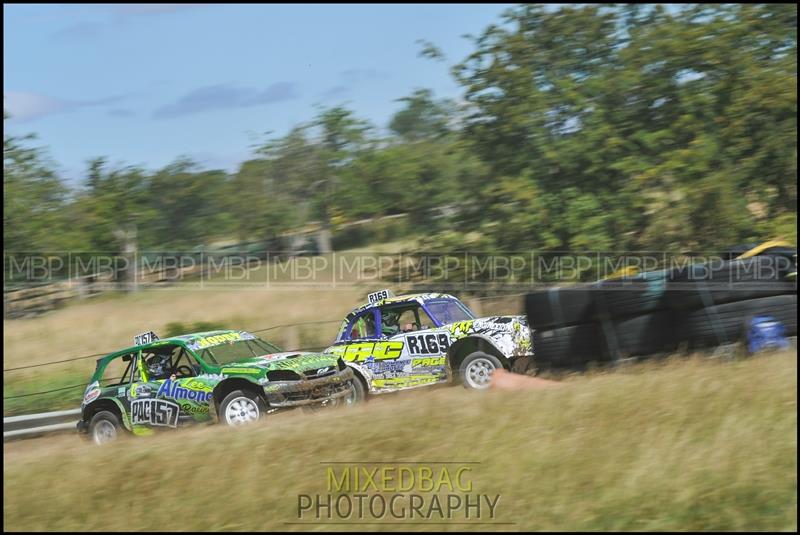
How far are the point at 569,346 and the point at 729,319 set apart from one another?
80.9 inches

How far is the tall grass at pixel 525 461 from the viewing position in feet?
23.8

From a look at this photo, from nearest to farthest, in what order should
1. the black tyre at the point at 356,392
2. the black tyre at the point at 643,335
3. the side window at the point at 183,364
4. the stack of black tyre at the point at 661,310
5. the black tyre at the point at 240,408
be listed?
the stack of black tyre at the point at 661,310, the black tyre at the point at 240,408, the black tyre at the point at 643,335, the side window at the point at 183,364, the black tyre at the point at 356,392

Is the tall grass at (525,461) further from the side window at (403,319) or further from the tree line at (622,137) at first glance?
the tree line at (622,137)

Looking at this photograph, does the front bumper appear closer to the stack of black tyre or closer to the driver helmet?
the driver helmet

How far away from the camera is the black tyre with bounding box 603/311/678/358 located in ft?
37.1

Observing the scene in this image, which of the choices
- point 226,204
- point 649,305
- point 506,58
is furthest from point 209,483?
point 226,204

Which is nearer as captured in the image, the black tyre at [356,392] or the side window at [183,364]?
the side window at [183,364]

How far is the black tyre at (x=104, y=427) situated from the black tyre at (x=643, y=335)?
6.67m

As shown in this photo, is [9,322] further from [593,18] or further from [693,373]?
[693,373]

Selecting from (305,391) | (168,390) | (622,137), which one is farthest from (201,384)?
(622,137)

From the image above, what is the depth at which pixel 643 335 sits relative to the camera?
1140 centimetres

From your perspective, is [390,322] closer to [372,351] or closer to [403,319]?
[403,319]

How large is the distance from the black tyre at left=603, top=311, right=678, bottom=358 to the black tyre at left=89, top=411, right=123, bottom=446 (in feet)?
21.9

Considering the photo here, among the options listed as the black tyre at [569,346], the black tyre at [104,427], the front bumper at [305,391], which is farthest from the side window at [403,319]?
the black tyre at [104,427]
